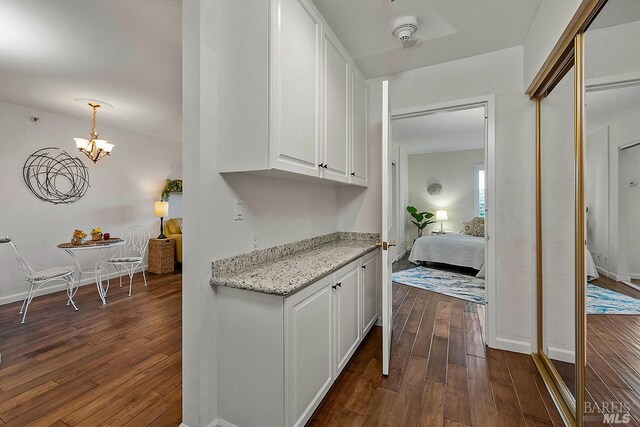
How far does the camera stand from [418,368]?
6.73 feet

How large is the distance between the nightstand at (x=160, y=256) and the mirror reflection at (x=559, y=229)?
5.36 metres

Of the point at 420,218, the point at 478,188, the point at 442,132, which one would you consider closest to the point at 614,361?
the point at 442,132

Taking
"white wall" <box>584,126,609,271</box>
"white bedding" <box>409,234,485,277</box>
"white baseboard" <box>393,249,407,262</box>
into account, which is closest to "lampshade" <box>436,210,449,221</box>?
"white baseboard" <box>393,249,407,262</box>

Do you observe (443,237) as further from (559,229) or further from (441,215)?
(559,229)

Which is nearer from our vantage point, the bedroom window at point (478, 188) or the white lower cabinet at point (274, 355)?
the white lower cabinet at point (274, 355)

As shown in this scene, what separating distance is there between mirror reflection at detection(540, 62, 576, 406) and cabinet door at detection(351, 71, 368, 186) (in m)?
1.39

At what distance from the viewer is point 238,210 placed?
1.62m

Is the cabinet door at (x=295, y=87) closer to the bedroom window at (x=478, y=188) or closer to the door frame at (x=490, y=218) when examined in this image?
the door frame at (x=490, y=218)

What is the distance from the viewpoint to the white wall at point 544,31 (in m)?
1.46

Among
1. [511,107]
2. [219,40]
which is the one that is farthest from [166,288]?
[511,107]

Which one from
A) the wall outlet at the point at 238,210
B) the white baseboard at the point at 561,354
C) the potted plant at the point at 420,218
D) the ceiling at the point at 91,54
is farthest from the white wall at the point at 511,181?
the potted plant at the point at 420,218

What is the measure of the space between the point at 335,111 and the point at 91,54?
2.28 m

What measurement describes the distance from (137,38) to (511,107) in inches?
122

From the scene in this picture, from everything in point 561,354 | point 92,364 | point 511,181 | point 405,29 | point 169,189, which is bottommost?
point 92,364
